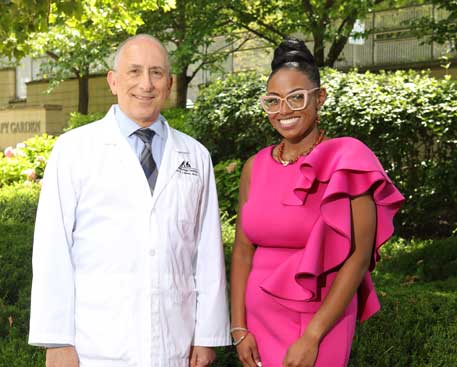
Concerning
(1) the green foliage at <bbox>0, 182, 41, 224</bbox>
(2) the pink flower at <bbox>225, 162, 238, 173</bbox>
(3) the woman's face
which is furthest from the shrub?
(1) the green foliage at <bbox>0, 182, 41, 224</bbox>

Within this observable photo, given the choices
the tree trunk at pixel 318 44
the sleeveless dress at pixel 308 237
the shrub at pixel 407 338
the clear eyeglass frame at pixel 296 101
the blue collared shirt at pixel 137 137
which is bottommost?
the shrub at pixel 407 338

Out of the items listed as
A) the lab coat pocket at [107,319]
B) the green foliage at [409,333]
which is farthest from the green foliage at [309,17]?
the lab coat pocket at [107,319]

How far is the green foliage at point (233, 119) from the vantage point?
10.3 metres

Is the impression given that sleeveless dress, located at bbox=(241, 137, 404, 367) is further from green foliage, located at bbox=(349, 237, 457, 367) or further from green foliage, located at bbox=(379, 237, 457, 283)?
green foliage, located at bbox=(379, 237, 457, 283)

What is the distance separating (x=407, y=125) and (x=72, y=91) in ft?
90.5

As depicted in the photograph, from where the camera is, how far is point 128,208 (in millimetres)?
3025

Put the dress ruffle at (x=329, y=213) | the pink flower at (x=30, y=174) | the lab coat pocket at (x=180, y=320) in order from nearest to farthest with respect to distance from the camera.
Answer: the dress ruffle at (x=329, y=213) < the lab coat pocket at (x=180, y=320) < the pink flower at (x=30, y=174)

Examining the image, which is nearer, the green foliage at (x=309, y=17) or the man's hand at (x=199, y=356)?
the man's hand at (x=199, y=356)

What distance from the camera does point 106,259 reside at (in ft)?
9.81

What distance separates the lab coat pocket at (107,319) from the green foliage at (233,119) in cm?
Result: 724

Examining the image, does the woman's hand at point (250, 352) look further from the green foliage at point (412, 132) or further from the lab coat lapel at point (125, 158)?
the green foliage at point (412, 132)

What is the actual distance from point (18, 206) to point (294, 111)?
26.1 ft

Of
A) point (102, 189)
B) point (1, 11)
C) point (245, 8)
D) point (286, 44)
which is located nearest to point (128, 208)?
point (102, 189)

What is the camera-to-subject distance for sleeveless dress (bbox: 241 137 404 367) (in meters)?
2.85
